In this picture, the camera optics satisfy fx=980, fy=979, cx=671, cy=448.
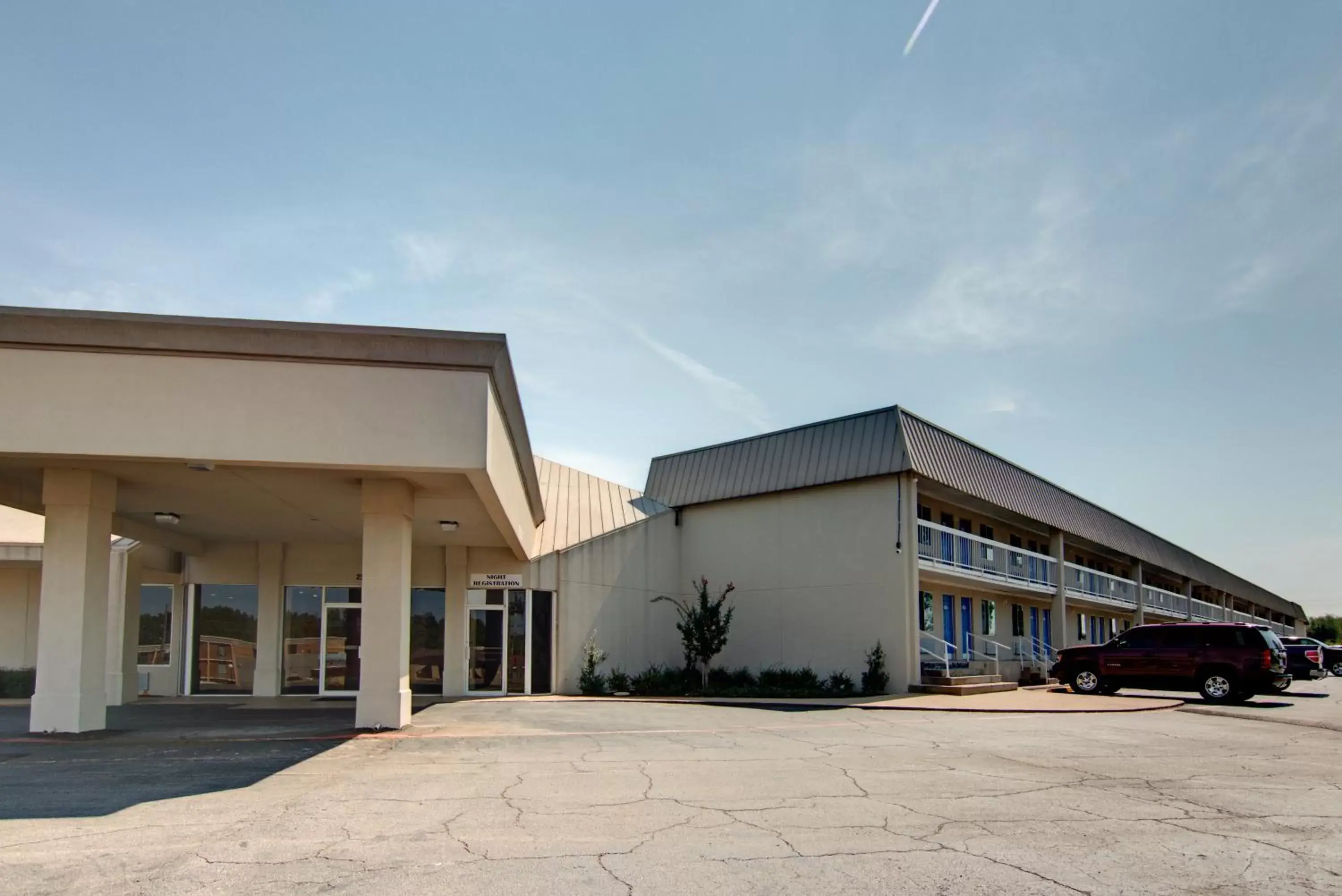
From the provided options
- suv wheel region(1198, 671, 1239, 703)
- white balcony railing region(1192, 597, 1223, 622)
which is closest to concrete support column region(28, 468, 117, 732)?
suv wheel region(1198, 671, 1239, 703)

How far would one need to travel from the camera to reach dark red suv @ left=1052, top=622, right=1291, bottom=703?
22781mm

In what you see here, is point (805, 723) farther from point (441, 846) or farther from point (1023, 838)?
point (441, 846)

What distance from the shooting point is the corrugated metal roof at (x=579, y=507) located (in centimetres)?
2672

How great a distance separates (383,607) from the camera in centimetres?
1521

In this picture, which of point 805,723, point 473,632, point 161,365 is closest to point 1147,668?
point 805,723

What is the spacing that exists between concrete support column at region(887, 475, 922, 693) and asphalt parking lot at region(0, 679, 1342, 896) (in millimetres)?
9121

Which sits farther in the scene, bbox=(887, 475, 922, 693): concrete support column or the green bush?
bbox=(887, 475, 922, 693): concrete support column

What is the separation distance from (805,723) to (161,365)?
11.7 meters

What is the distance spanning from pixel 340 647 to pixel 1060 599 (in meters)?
24.3

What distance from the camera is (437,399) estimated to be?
43.6 ft

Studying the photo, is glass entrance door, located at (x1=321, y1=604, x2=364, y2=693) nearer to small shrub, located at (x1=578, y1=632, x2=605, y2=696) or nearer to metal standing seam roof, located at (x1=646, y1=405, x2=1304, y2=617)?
small shrub, located at (x1=578, y1=632, x2=605, y2=696)

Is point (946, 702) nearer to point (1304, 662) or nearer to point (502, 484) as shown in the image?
point (502, 484)

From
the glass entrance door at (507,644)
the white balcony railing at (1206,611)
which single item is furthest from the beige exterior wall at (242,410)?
the white balcony railing at (1206,611)

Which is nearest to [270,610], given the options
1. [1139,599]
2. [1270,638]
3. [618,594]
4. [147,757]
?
[618,594]
